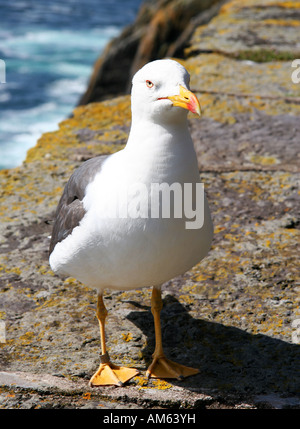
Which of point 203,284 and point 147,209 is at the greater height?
→ point 147,209

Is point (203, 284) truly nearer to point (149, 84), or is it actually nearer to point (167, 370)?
point (167, 370)

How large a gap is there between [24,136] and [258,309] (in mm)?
11150

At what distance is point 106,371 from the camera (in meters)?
3.33

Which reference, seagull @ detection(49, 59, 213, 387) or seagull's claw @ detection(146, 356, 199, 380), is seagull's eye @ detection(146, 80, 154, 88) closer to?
seagull @ detection(49, 59, 213, 387)

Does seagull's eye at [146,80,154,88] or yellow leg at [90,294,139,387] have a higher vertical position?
seagull's eye at [146,80,154,88]

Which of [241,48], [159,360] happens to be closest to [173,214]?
[159,360]

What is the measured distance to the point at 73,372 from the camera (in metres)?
3.37

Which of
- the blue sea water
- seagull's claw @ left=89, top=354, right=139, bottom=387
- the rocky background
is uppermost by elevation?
the blue sea water

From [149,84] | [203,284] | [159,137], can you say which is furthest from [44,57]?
[159,137]

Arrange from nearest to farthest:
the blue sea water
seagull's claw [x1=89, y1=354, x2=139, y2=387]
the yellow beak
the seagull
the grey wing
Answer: the yellow beak
the seagull
seagull's claw [x1=89, y1=354, x2=139, y2=387]
the grey wing
the blue sea water

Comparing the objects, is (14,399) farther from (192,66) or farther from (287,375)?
(192,66)

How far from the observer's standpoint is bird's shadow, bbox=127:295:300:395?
329 centimetres

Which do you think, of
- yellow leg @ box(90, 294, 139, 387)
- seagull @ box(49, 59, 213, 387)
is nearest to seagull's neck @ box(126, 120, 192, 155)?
seagull @ box(49, 59, 213, 387)

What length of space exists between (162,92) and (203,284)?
1426 mm
